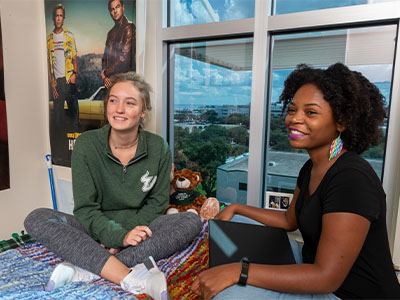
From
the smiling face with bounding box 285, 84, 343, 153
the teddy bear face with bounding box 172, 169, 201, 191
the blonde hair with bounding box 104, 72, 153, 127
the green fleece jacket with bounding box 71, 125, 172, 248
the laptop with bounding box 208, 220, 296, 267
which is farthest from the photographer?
the teddy bear face with bounding box 172, 169, 201, 191

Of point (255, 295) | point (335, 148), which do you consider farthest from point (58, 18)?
point (255, 295)

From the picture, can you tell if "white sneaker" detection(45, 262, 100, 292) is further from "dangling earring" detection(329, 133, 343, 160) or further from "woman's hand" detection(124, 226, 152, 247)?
"dangling earring" detection(329, 133, 343, 160)

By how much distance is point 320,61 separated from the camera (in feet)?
5.58

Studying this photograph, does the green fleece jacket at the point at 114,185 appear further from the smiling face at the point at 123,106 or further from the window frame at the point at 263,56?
the window frame at the point at 263,56

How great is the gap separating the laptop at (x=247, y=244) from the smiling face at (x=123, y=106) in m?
0.69

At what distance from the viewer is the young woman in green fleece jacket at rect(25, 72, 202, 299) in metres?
1.21

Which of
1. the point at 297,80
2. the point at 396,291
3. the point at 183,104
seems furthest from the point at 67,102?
the point at 396,291

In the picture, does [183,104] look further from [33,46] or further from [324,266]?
[324,266]

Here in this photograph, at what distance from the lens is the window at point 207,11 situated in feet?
6.04

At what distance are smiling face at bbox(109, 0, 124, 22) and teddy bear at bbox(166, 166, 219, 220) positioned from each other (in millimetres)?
1098

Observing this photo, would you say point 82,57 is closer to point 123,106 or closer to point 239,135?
point 123,106

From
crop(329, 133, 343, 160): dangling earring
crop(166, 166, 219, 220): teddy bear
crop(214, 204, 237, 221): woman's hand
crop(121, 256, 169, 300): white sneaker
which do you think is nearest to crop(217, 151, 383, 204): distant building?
crop(166, 166, 219, 220): teddy bear

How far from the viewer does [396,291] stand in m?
0.85

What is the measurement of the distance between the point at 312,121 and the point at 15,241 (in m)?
2.06
